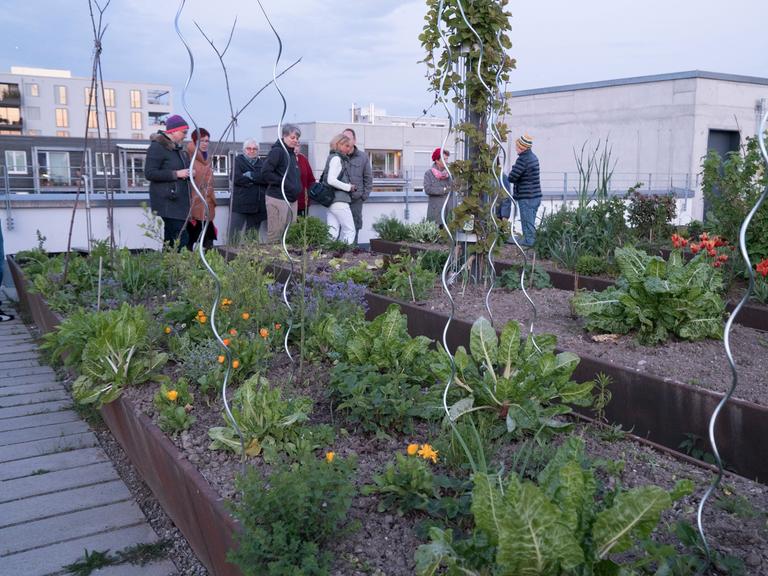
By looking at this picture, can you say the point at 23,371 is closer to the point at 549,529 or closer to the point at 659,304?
the point at 659,304

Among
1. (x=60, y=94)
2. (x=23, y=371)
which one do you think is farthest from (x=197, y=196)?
(x=60, y=94)

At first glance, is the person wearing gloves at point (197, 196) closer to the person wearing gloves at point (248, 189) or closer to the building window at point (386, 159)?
the person wearing gloves at point (248, 189)

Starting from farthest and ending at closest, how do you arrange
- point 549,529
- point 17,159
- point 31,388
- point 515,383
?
1. point 17,159
2. point 31,388
3. point 515,383
4. point 549,529

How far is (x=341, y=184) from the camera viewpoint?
832 cm

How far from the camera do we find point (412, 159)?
3659 cm

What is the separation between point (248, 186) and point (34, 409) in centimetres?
464

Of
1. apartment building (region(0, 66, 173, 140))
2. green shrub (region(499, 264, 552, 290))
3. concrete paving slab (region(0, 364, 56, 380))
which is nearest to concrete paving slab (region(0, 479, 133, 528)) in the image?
concrete paving slab (region(0, 364, 56, 380))

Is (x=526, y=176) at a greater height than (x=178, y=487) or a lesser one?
greater

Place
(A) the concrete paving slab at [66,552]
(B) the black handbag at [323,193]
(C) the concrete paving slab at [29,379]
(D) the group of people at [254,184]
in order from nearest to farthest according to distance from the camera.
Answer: (A) the concrete paving slab at [66,552]
(C) the concrete paving slab at [29,379]
(D) the group of people at [254,184]
(B) the black handbag at [323,193]

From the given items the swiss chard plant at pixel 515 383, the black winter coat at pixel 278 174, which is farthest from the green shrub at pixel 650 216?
the swiss chard plant at pixel 515 383

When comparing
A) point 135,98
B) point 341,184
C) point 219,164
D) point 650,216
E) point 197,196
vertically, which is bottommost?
point 650,216

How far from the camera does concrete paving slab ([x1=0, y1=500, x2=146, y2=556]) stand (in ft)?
9.02

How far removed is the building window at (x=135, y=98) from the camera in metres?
67.7

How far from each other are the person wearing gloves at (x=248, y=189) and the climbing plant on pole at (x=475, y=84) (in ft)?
11.0
